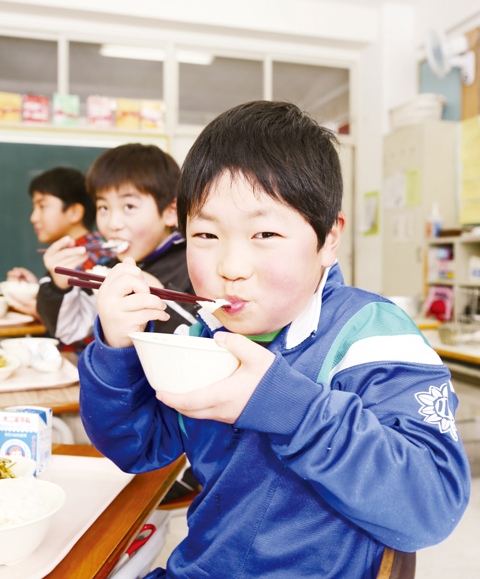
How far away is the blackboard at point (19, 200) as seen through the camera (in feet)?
16.3

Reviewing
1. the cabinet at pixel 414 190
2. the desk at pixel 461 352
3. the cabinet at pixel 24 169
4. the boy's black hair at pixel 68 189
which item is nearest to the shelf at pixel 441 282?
the cabinet at pixel 414 190

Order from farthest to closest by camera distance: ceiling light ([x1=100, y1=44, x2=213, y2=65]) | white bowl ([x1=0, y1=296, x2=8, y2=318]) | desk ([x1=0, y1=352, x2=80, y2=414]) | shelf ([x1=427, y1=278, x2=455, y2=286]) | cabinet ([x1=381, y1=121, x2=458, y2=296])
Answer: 1. ceiling light ([x1=100, y1=44, x2=213, y2=65])
2. cabinet ([x1=381, y1=121, x2=458, y2=296])
3. shelf ([x1=427, y1=278, x2=455, y2=286])
4. white bowl ([x1=0, y1=296, x2=8, y2=318])
5. desk ([x1=0, y1=352, x2=80, y2=414])

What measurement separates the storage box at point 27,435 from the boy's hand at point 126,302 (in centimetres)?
35

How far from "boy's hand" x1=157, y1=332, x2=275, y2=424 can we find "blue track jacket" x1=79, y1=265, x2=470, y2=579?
0.01 metres

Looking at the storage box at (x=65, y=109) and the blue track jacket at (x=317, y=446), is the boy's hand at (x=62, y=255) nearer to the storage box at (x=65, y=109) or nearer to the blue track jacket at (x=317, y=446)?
the blue track jacket at (x=317, y=446)

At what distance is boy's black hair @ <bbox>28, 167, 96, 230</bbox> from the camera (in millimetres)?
3127

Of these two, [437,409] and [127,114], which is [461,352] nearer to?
[437,409]

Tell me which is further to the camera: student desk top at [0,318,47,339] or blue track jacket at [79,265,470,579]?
student desk top at [0,318,47,339]

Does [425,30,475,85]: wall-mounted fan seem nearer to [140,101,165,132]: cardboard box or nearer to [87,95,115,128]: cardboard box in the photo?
[140,101,165,132]: cardboard box

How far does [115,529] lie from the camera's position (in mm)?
820

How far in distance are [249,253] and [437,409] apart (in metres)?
0.31

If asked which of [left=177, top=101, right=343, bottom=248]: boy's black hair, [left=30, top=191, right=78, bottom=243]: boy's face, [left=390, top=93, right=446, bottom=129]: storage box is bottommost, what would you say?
[left=177, top=101, right=343, bottom=248]: boy's black hair

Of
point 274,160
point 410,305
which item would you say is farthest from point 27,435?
point 410,305

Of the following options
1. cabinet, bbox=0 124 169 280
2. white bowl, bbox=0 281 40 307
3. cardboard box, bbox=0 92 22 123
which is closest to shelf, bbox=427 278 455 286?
white bowl, bbox=0 281 40 307
